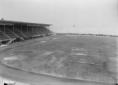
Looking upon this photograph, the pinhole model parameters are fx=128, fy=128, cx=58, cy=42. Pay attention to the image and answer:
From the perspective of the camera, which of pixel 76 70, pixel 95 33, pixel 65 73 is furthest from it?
pixel 95 33

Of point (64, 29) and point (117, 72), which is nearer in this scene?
point (117, 72)

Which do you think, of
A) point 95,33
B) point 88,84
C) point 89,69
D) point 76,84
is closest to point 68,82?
point 76,84

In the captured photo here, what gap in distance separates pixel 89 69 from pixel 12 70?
415 cm

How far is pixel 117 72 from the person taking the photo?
6539 millimetres

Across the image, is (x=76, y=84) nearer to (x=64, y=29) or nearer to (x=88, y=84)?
Result: (x=88, y=84)

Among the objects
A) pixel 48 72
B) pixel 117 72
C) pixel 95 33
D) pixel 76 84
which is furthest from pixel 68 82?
pixel 95 33

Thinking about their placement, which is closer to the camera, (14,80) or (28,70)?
(14,80)

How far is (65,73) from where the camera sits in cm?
643

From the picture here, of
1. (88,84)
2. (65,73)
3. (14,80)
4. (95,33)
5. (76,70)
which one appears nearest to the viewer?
(88,84)

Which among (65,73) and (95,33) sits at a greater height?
(65,73)

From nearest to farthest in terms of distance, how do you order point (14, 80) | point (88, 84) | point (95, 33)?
point (88, 84)
point (14, 80)
point (95, 33)

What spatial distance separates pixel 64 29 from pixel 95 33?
8909 mm

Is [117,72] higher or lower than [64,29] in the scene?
higher

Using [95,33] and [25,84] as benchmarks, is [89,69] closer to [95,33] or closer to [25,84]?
[25,84]
